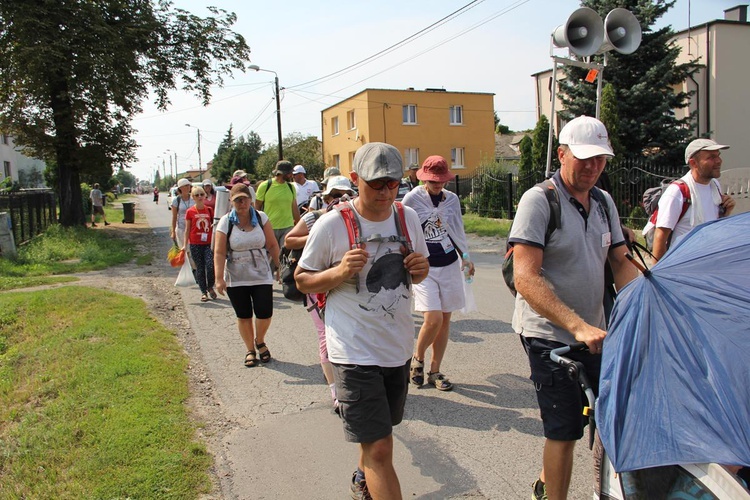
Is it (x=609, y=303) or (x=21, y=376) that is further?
(x=21, y=376)

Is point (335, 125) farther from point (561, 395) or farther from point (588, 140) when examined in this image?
point (561, 395)

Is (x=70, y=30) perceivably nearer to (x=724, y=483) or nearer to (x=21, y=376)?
(x=21, y=376)

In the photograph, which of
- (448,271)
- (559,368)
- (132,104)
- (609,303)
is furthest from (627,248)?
(132,104)

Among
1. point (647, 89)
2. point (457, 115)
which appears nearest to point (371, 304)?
point (647, 89)

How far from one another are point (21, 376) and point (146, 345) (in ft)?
4.23

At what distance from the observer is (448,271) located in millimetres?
5234

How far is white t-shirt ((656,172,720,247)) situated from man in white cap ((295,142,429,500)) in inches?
97.2

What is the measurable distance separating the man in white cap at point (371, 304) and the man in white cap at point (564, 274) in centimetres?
57

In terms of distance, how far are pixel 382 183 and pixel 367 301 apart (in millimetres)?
577

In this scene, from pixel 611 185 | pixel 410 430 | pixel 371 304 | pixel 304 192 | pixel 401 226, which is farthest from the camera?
pixel 611 185

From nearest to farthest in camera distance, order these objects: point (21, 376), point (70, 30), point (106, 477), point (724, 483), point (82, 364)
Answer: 1. point (724, 483)
2. point (106, 477)
3. point (82, 364)
4. point (21, 376)
5. point (70, 30)

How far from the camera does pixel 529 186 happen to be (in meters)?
17.6

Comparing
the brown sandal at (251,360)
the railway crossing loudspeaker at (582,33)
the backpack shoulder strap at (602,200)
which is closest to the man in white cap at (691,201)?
the backpack shoulder strap at (602,200)

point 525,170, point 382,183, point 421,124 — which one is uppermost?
point 421,124
